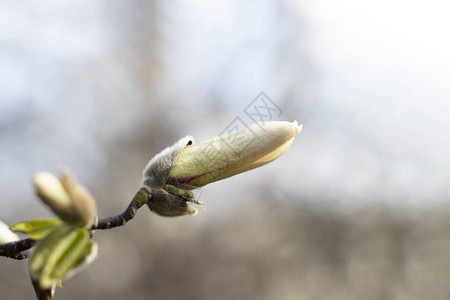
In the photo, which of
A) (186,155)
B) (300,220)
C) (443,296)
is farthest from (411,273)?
(186,155)

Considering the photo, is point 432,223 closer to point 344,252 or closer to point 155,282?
point 344,252

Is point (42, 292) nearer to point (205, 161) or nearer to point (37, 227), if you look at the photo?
point (37, 227)

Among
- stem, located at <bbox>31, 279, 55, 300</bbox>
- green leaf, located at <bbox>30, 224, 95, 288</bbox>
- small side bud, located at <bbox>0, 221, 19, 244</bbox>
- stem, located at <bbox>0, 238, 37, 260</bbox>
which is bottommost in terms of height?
stem, located at <bbox>31, 279, 55, 300</bbox>

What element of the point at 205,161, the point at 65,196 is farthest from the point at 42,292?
the point at 205,161

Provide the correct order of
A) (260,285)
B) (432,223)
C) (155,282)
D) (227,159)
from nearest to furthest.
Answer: (227,159), (155,282), (260,285), (432,223)

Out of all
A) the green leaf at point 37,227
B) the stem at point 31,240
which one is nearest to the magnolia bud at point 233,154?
the stem at point 31,240

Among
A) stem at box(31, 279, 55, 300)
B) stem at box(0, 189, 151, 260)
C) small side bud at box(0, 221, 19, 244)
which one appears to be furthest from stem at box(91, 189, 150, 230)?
small side bud at box(0, 221, 19, 244)

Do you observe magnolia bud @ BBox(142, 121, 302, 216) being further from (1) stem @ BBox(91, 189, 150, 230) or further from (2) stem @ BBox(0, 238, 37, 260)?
(2) stem @ BBox(0, 238, 37, 260)
